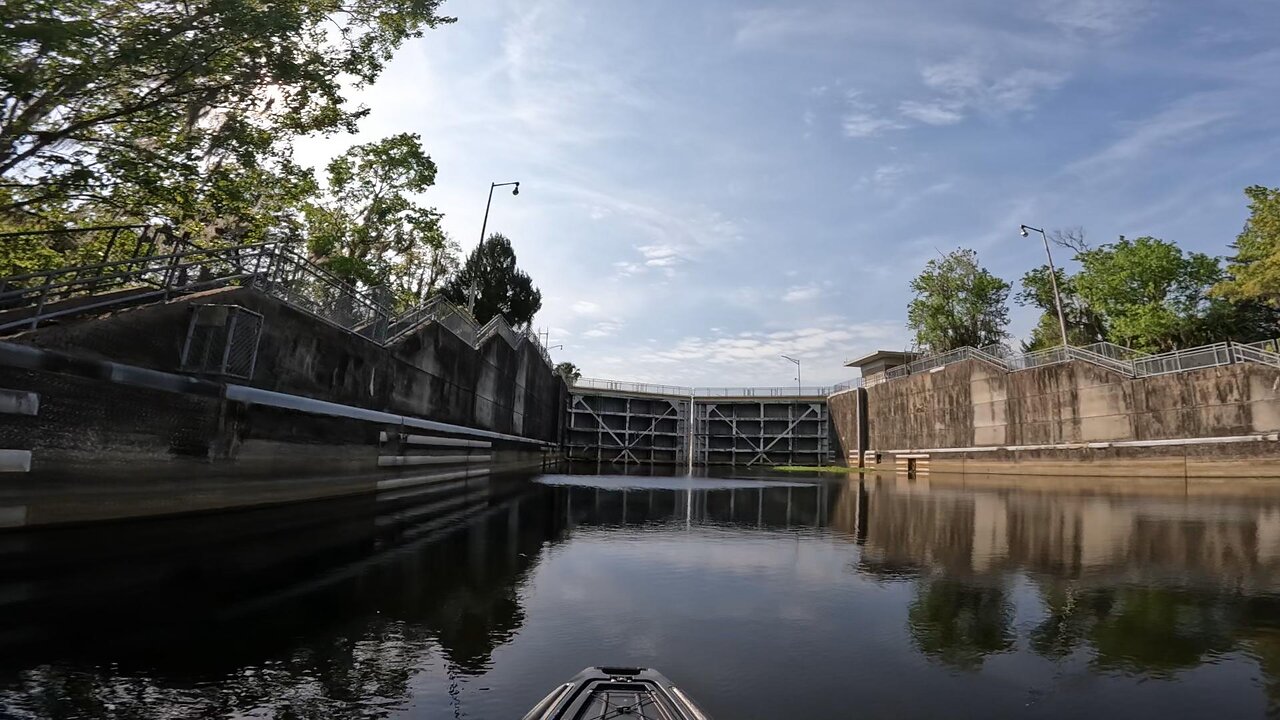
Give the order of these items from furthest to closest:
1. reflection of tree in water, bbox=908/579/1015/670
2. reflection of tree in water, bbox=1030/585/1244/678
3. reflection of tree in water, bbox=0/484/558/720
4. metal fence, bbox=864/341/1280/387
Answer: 1. metal fence, bbox=864/341/1280/387
2. reflection of tree in water, bbox=908/579/1015/670
3. reflection of tree in water, bbox=1030/585/1244/678
4. reflection of tree in water, bbox=0/484/558/720

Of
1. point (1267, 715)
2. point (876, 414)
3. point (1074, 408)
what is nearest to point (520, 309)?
point (876, 414)

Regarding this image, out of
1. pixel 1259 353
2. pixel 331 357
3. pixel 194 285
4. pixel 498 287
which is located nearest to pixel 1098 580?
pixel 194 285

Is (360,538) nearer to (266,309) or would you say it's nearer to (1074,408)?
(266,309)

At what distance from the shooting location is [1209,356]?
27828mm

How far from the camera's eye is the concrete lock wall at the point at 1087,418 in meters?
25.8

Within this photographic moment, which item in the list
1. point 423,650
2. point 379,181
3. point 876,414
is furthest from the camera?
point 876,414

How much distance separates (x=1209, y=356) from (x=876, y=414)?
2750cm

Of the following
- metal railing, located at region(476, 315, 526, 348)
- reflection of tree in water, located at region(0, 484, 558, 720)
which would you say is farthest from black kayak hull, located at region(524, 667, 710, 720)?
metal railing, located at region(476, 315, 526, 348)

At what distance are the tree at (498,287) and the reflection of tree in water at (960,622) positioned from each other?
163ft

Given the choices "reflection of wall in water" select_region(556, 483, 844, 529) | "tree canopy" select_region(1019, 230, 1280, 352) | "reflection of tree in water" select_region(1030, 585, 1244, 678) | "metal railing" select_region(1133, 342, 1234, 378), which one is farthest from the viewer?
"tree canopy" select_region(1019, 230, 1280, 352)

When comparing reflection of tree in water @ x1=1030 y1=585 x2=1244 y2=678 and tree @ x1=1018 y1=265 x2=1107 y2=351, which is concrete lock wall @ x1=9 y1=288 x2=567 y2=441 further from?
tree @ x1=1018 y1=265 x2=1107 y2=351

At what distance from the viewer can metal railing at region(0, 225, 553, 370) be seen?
9.51 metres

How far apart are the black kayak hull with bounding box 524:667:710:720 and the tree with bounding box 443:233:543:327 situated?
51157 millimetres

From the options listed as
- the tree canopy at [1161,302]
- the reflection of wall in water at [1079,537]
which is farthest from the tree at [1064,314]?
the reflection of wall in water at [1079,537]
